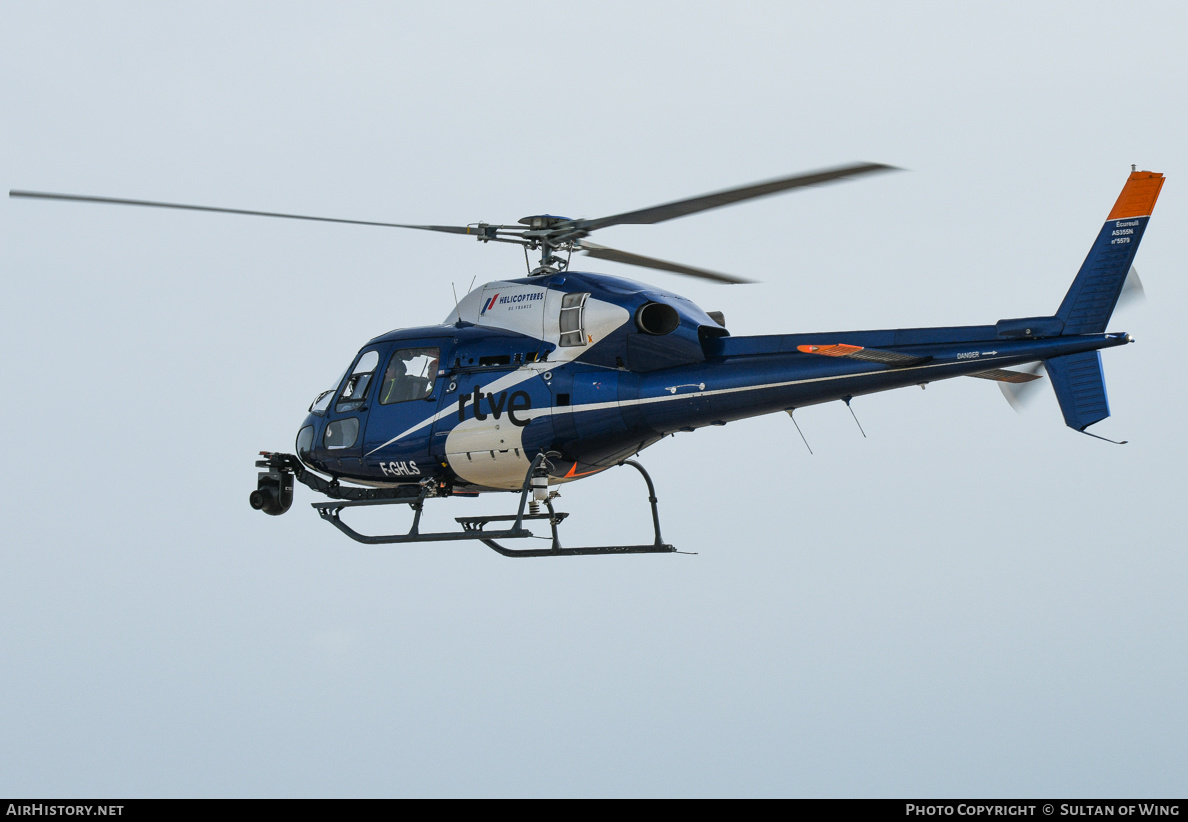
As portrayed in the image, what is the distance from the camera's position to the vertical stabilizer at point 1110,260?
38.2 ft

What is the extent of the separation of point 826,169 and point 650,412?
3.24m

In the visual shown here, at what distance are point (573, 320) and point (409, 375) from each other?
2.01m

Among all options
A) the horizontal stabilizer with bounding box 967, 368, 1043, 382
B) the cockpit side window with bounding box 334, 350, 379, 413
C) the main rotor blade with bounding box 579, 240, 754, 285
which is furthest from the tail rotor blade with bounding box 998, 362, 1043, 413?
the cockpit side window with bounding box 334, 350, 379, 413

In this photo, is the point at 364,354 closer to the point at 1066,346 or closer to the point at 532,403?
the point at 532,403

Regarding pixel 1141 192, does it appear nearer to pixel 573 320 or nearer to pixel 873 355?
pixel 873 355

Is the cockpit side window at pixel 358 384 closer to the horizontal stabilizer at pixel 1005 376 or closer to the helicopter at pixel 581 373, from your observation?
the helicopter at pixel 581 373

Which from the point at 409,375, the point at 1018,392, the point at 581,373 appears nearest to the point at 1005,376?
the point at 1018,392

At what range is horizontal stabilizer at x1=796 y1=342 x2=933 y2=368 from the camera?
12305 millimetres

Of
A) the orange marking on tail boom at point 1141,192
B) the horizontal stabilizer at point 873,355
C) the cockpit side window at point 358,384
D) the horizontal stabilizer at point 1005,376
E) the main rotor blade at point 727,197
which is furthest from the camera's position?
the cockpit side window at point 358,384

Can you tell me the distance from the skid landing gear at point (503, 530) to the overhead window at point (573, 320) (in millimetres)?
1179

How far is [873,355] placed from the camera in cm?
1238

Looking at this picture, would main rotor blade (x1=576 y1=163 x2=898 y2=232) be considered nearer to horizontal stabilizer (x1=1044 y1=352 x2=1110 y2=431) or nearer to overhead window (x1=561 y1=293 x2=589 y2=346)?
overhead window (x1=561 y1=293 x2=589 y2=346)

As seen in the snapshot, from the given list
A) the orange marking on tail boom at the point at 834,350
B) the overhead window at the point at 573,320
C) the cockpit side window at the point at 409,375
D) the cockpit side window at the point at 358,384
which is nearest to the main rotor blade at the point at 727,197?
the overhead window at the point at 573,320

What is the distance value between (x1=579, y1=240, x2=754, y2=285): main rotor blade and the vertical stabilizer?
4.03 meters
